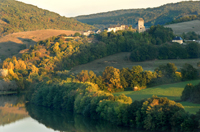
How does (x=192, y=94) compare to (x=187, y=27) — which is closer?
(x=192, y=94)

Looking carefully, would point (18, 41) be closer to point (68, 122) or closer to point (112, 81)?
point (112, 81)

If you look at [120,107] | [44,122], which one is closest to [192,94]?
[120,107]

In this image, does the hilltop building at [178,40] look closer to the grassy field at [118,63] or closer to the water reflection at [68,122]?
the grassy field at [118,63]

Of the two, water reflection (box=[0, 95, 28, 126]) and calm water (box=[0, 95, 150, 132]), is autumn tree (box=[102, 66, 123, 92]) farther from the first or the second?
water reflection (box=[0, 95, 28, 126])

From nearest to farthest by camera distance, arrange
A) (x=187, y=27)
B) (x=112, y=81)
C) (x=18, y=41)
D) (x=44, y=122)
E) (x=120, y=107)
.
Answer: (x=120, y=107), (x=44, y=122), (x=112, y=81), (x=187, y=27), (x=18, y=41)

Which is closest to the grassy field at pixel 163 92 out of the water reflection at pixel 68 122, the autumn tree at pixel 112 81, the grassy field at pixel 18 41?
the autumn tree at pixel 112 81

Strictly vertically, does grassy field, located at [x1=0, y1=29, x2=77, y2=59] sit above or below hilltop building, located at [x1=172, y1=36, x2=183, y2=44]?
below

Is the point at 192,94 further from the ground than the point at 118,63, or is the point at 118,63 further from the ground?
the point at 192,94

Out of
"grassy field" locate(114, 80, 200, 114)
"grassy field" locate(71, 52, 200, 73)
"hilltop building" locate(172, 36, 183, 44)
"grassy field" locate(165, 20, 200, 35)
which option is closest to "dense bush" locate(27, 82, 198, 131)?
"grassy field" locate(114, 80, 200, 114)

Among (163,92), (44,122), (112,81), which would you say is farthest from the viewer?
(112,81)
